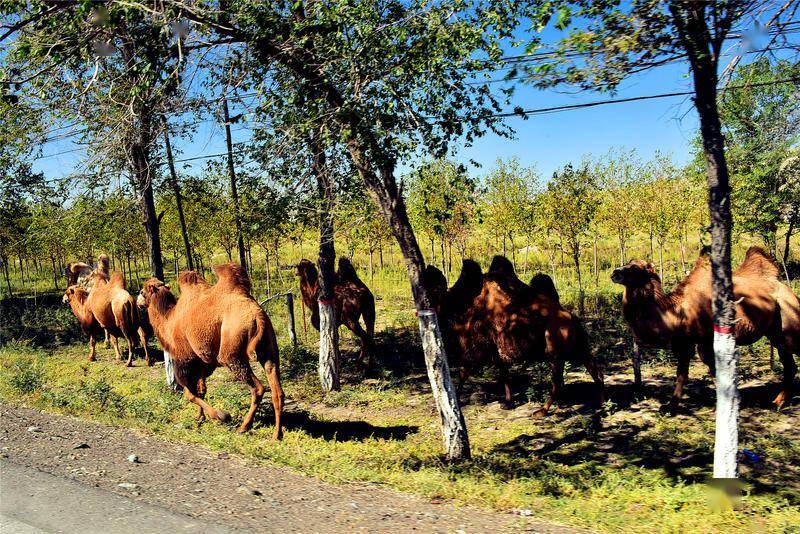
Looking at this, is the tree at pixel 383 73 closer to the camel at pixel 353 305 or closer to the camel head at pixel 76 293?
the camel at pixel 353 305

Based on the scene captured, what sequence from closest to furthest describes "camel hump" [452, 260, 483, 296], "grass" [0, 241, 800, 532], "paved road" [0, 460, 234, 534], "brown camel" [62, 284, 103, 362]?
"paved road" [0, 460, 234, 534] < "grass" [0, 241, 800, 532] < "camel hump" [452, 260, 483, 296] < "brown camel" [62, 284, 103, 362]

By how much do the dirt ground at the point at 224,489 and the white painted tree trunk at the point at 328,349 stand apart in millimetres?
3786

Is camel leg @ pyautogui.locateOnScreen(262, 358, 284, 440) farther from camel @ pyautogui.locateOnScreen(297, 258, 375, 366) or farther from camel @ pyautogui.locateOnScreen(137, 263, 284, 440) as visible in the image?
camel @ pyautogui.locateOnScreen(297, 258, 375, 366)

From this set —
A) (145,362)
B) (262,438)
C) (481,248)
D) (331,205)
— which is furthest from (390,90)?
(481,248)

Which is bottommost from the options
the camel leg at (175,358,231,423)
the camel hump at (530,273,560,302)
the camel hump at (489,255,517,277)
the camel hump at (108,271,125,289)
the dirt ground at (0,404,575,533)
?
the dirt ground at (0,404,575,533)

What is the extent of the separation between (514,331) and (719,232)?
4.01 meters

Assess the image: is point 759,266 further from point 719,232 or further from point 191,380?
point 191,380

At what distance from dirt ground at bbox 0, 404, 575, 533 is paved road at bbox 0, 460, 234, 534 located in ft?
0.69

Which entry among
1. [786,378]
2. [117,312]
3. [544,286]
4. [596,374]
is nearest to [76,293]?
[117,312]

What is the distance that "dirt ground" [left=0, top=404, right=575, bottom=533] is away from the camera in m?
4.99

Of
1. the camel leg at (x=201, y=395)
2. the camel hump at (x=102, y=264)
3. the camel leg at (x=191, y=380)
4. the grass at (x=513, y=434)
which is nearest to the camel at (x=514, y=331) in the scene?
the grass at (x=513, y=434)

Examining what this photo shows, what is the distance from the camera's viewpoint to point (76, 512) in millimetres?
4938

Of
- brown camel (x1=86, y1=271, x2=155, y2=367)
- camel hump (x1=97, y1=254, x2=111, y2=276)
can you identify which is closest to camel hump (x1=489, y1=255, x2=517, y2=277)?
brown camel (x1=86, y1=271, x2=155, y2=367)

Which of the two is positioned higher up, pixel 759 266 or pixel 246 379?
pixel 759 266
